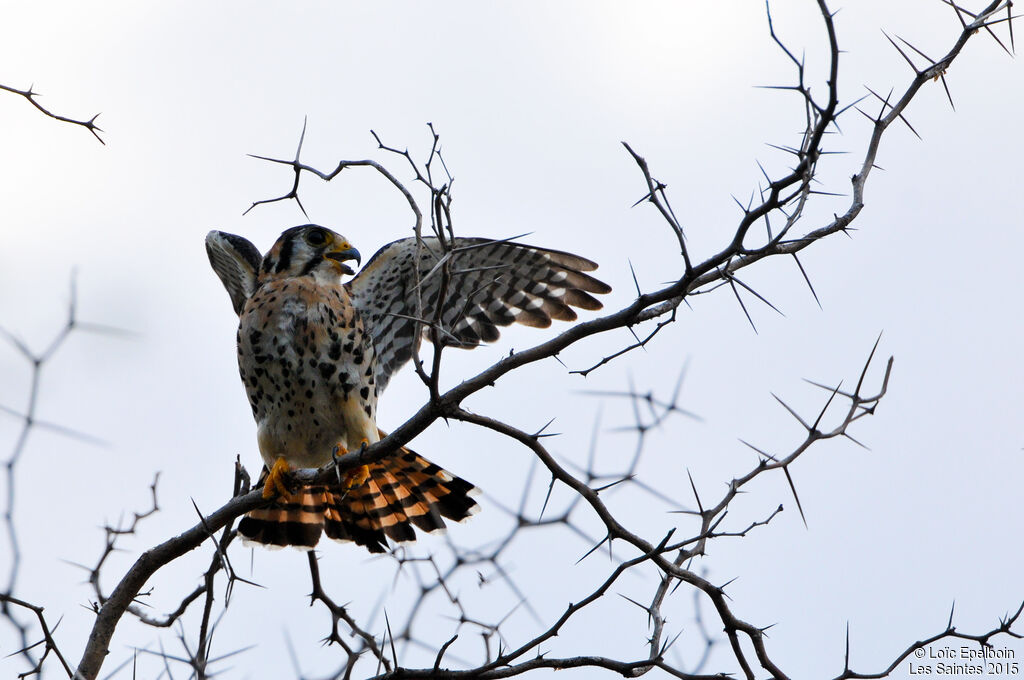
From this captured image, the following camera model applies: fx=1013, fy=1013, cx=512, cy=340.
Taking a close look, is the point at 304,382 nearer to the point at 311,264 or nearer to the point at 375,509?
the point at 311,264

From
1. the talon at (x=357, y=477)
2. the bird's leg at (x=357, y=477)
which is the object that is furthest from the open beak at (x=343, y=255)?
the talon at (x=357, y=477)

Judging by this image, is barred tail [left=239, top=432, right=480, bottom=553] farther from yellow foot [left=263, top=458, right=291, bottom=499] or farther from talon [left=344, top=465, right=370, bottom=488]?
yellow foot [left=263, top=458, right=291, bottom=499]

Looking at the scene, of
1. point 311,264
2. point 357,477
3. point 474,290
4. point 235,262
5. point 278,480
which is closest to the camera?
point 278,480

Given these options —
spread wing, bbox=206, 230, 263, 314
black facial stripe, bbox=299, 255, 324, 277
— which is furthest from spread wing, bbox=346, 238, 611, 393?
spread wing, bbox=206, 230, 263, 314

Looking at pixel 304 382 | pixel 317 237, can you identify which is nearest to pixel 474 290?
pixel 317 237

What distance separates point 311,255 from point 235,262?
36.6 inches

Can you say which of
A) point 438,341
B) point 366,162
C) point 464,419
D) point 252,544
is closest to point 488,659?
point 464,419

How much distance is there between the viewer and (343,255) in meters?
5.21

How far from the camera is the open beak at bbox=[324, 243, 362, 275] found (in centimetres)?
519

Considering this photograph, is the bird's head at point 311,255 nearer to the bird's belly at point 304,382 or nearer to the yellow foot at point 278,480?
the bird's belly at point 304,382

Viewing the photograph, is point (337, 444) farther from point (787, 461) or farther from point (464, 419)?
point (787, 461)

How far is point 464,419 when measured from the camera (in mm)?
2787

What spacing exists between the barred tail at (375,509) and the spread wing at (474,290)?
2.24 feet

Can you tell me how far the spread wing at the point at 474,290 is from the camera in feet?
18.6
